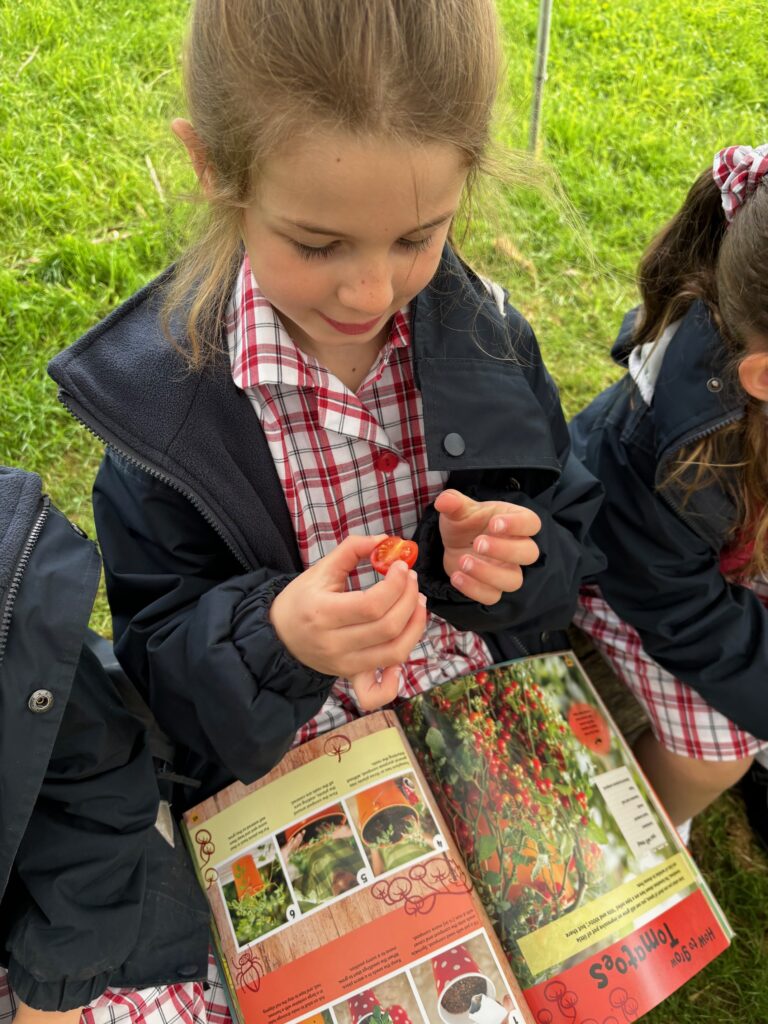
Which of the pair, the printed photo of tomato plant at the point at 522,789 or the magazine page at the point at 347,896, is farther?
the printed photo of tomato plant at the point at 522,789

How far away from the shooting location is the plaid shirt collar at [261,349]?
1322mm

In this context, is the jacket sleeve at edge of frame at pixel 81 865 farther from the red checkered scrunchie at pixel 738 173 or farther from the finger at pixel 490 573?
the red checkered scrunchie at pixel 738 173

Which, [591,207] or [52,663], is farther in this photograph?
[591,207]

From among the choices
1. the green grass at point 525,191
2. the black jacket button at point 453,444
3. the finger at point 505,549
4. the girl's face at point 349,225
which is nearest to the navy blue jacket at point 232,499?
the black jacket button at point 453,444

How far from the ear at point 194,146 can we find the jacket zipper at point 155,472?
351 millimetres

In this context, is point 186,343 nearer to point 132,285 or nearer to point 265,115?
point 265,115

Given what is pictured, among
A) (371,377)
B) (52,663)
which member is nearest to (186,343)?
(371,377)

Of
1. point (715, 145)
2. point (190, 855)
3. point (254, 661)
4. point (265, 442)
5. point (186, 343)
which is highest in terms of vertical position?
point (715, 145)

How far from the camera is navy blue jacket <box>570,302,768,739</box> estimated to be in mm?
1607

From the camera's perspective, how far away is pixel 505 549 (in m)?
1.34

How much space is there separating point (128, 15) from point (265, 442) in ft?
8.39

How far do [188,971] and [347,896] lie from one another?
26cm

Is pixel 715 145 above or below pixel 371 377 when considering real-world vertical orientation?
above

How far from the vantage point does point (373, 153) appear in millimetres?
1033
